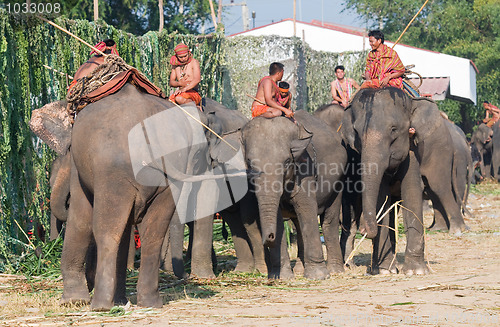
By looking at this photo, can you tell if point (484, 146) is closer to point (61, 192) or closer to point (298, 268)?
point (298, 268)

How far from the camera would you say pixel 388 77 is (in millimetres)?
10602

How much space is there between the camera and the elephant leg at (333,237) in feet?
35.9

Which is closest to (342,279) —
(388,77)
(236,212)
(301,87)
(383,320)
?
(236,212)

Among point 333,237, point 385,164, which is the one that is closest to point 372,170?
point 385,164

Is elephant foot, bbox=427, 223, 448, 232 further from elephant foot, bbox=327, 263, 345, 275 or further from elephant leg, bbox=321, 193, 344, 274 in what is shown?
elephant foot, bbox=327, 263, 345, 275

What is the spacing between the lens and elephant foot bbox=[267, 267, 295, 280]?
9.98 metres

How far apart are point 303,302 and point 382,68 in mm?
3951

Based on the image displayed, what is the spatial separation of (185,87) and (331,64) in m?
13.2

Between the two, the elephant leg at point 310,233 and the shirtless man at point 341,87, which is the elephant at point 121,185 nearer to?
the elephant leg at point 310,233

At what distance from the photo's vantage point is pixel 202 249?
10.3 m

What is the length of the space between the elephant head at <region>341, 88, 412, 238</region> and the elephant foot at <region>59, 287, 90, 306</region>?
3517mm

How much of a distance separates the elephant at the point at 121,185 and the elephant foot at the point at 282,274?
2.71m

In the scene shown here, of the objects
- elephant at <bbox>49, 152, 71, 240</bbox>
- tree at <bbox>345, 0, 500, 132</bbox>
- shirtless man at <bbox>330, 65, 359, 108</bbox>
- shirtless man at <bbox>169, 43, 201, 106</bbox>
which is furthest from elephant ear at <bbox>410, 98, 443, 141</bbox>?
tree at <bbox>345, 0, 500, 132</bbox>

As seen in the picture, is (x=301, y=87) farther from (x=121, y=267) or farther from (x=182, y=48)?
(x=121, y=267)
